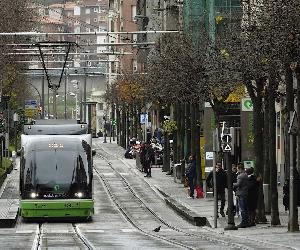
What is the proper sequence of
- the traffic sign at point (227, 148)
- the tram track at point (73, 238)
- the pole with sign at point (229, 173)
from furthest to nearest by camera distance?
the traffic sign at point (227, 148) < the pole with sign at point (229, 173) < the tram track at point (73, 238)

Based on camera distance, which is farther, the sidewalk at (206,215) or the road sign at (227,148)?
the road sign at (227,148)

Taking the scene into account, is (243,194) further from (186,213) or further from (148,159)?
(148,159)

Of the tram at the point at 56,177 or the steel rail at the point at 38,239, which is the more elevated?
Answer: the tram at the point at 56,177

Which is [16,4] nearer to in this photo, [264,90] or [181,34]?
[181,34]

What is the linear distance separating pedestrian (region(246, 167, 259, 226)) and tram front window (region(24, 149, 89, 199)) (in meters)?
7.15

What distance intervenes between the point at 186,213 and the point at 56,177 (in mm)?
4832

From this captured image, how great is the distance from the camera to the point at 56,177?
47.5 m

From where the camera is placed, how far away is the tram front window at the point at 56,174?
47250 mm

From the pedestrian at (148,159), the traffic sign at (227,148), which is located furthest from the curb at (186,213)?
the pedestrian at (148,159)

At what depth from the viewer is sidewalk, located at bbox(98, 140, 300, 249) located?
3606cm

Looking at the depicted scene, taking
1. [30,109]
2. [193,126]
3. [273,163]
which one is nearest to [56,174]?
[273,163]

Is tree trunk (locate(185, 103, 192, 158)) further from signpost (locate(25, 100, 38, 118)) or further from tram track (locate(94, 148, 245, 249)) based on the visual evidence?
signpost (locate(25, 100, 38, 118))

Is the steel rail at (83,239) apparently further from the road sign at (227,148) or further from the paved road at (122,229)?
the road sign at (227,148)

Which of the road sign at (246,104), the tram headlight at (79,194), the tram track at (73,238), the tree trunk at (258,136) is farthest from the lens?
the road sign at (246,104)
